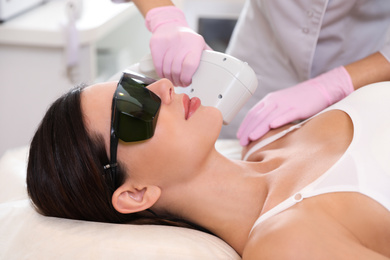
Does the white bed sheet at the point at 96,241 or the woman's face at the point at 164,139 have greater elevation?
the woman's face at the point at 164,139

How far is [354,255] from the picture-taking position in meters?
0.85

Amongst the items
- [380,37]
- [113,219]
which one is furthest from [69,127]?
[380,37]

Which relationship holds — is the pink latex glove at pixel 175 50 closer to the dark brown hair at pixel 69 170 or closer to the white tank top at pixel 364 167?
the dark brown hair at pixel 69 170

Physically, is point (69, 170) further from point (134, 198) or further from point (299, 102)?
point (299, 102)

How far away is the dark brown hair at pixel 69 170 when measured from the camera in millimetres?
1060

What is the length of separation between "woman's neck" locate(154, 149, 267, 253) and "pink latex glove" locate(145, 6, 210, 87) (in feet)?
0.94

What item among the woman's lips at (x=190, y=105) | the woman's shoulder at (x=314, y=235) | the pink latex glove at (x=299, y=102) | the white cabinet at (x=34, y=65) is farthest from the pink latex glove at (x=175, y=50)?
the white cabinet at (x=34, y=65)

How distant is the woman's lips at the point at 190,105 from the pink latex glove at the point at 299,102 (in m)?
0.30

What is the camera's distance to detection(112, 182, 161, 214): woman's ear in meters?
1.09

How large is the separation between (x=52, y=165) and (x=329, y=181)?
0.63m

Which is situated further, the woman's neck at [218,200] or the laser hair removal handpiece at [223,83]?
the laser hair removal handpiece at [223,83]

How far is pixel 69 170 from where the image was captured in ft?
3.47

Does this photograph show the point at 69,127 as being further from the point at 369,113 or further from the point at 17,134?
the point at 17,134

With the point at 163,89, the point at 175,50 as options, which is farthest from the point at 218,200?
the point at 175,50
